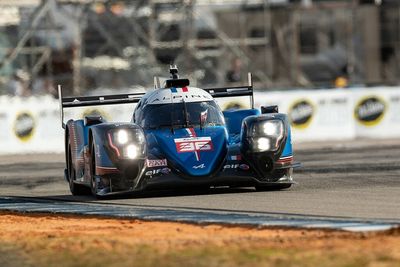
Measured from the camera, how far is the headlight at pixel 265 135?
47.6 ft

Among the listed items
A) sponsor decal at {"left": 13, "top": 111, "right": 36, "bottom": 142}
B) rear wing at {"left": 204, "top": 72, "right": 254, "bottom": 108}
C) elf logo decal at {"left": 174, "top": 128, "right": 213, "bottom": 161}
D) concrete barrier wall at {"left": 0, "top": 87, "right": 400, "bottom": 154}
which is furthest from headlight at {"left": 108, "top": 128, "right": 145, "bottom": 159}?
concrete barrier wall at {"left": 0, "top": 87, "right": 400, "bottom": 154}

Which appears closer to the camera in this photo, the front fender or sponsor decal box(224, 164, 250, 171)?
the front fender

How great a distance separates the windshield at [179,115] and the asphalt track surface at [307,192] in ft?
2.86

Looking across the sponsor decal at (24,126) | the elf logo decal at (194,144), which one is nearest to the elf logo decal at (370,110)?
the sponsor decal at (24,126)

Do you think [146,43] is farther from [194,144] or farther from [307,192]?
[307,192]

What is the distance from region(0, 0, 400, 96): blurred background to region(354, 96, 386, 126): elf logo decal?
0.88m

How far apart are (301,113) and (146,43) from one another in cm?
584

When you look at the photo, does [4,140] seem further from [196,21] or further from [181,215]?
[181,215]

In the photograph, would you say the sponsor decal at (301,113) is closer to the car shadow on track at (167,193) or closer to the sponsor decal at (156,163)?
the car shadow on track at (167,193)

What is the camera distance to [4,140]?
89.4 feet

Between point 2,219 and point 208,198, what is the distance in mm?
2517

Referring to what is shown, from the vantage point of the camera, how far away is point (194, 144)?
569 inches

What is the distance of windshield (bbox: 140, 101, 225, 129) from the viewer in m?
15.2

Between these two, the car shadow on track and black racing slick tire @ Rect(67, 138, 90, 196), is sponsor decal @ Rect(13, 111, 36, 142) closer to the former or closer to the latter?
black racing slick tire @ Rect(67, 138, 90, 196)
